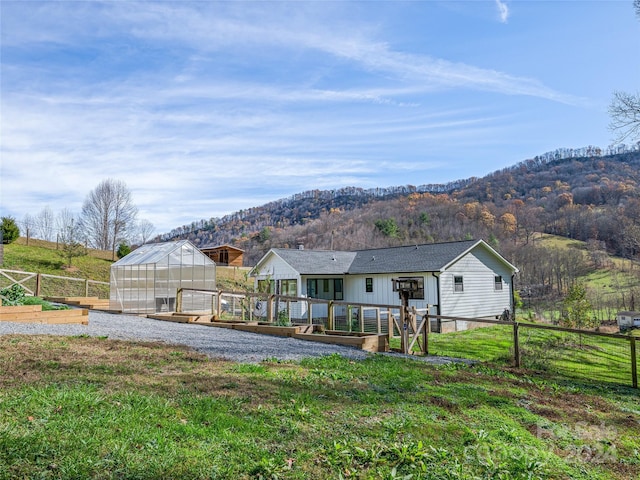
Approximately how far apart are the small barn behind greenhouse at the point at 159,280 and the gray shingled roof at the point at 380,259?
20.6 feet

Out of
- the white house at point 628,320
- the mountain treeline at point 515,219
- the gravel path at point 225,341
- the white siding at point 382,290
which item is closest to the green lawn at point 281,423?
the gravel path at point 225,341

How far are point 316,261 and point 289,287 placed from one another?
2.35m

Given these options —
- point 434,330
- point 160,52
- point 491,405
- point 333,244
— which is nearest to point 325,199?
point 333,244

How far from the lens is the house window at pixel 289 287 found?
23594mm

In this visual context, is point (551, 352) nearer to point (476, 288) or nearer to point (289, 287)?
point (476, 288)

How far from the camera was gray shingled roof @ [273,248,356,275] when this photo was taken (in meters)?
23.6

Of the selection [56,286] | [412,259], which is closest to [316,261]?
[412,259]

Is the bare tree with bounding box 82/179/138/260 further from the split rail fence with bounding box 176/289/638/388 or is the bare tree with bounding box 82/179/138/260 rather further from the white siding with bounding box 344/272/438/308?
the split rail fence with bounding box 176/289/638/388

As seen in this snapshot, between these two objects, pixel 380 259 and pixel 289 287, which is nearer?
pixel 289 287

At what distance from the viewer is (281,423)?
13.7ft

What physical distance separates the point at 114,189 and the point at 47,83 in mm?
31440

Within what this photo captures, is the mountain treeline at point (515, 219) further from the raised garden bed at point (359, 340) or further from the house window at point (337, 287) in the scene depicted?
the raised garden bed at point (359, 340)

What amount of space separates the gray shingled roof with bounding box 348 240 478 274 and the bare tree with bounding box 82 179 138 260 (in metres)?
28.5

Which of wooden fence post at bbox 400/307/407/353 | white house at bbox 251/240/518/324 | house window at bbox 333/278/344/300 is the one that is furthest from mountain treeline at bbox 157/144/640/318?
wooden fence post at bbox 400/307/407/353
